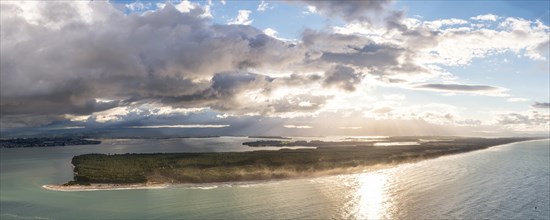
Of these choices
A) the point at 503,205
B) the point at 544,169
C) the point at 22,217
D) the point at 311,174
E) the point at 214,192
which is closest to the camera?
the point at 22,217

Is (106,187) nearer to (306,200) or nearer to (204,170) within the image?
(204,170)

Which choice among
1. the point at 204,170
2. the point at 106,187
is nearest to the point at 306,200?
the point at 204,170

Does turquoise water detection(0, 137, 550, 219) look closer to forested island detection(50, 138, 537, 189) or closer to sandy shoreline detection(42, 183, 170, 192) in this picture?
sandy shoreline detection(42, 183, 170, 192)

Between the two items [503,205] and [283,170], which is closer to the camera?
[503,205]

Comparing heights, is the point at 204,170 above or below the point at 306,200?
above

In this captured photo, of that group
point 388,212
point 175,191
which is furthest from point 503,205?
point 175,191

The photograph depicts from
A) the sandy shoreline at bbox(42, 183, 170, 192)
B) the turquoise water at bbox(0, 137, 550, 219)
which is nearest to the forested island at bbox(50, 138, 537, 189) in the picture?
the sandy shoreline at bbox(42, 183, 170, 192)

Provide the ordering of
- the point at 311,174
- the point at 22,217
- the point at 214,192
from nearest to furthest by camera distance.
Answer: the point at 22,217 < the point at 214,192 < the point at 311,174

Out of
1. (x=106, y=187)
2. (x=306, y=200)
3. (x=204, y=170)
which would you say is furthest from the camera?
(x=204, y=170)

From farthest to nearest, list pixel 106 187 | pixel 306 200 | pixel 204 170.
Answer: pixel 204 170 < pixel 106 187 < pixel 306 200

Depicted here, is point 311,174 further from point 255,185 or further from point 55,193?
point 55,193

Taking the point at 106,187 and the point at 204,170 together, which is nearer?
the point at 106,187
